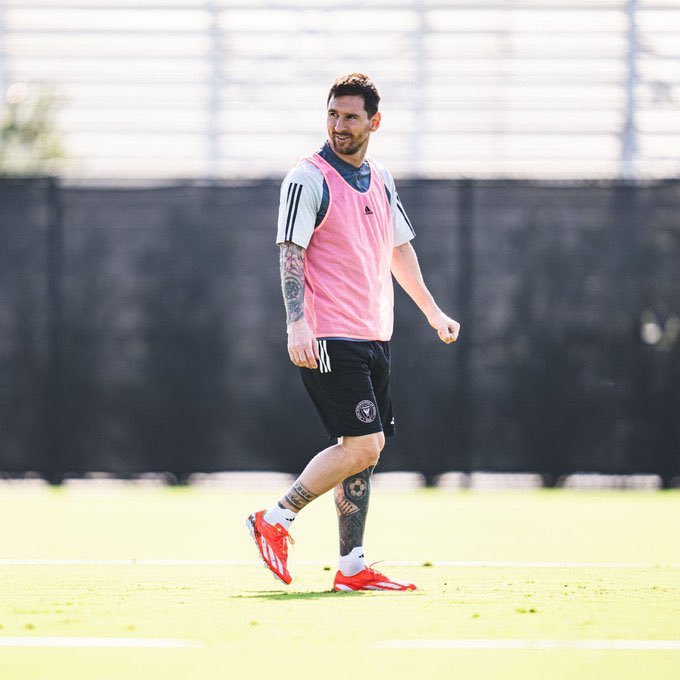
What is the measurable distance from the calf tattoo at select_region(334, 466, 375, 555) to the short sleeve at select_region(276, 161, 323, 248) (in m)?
0.91

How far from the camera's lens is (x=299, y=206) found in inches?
200

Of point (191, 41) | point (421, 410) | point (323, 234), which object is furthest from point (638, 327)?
point (191, 41)

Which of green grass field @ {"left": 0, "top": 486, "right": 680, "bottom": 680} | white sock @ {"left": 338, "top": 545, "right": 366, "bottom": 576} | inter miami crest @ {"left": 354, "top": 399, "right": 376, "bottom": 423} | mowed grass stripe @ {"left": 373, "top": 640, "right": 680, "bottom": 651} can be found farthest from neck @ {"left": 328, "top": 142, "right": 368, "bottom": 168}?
mowed grass stripe @ {"left": 373, "top": 640, "right": 680, "bottom": 651}

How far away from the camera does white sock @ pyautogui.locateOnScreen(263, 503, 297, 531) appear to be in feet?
17.1

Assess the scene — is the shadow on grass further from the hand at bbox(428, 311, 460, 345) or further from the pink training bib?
the hand at bbox(428, 311, 460, 345)

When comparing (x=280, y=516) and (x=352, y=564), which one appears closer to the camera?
(x=352, y=564)

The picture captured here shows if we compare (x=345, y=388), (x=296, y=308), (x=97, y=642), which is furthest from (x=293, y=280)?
(x=97, y=642)

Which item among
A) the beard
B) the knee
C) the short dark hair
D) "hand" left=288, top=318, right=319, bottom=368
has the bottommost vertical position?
the knee

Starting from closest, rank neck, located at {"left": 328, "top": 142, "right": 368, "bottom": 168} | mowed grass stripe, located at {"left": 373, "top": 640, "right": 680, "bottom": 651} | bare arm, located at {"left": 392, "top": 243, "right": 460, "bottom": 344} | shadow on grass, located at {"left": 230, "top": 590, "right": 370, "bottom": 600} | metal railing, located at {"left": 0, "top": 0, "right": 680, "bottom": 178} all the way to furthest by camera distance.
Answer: mowed grass stripe, located at {"left": 373, "top": 640, "right": 680, "bottom": 651} → shadow on grass, located at {"left": 230, "top": 590, "right": 370, "bottom": 600} → neck, located at {"left": 328, "top": 142, "right": 368, "bottom": 168} → bare arm, located at {"left": 392, "top": 243, "right": 460, "bottom": 344} → metal railing, located at {"left": 0, "top": 0, "right": 680, "bottom": 178}

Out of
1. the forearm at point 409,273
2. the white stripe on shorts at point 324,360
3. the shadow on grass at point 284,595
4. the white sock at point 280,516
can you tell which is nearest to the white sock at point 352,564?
the shadow on grass at point 284,595

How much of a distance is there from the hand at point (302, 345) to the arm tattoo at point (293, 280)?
4 centimetres

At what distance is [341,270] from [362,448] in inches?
25.4

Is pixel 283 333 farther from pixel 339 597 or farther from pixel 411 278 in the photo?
pixel 339 597

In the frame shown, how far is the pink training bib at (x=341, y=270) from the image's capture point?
520 cm
